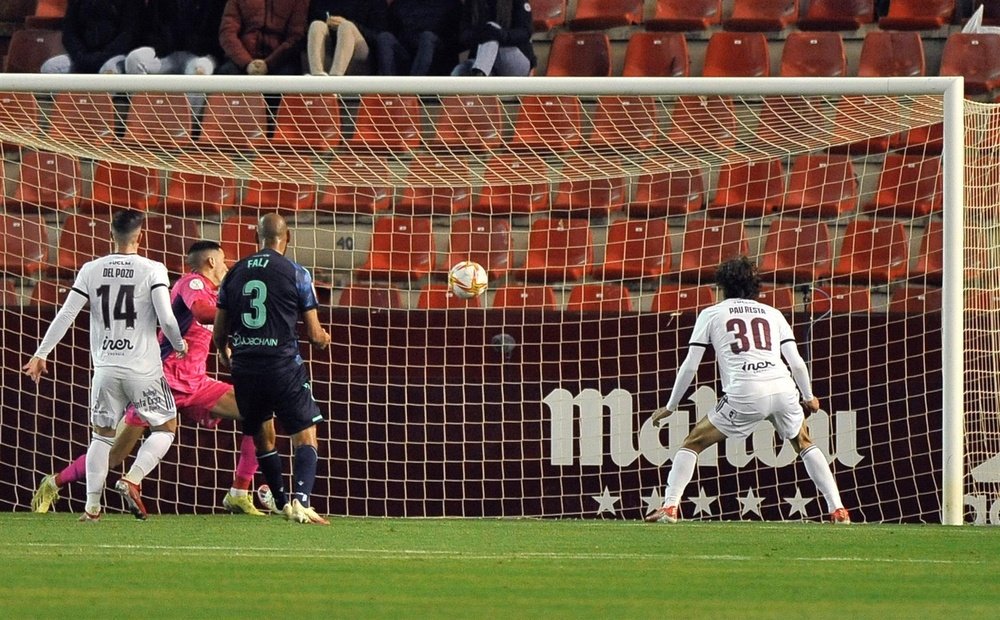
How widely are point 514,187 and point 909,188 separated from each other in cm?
285

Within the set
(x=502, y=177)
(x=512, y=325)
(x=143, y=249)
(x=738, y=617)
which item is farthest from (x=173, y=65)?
(x=738, y=617)

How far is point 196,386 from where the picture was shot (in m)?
9.32

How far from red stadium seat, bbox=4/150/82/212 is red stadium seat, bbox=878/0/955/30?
6541mm

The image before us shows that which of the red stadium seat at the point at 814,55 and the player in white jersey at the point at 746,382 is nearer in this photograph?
the player in white jersey at the point at 746,382

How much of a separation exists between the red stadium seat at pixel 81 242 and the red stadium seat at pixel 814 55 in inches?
214

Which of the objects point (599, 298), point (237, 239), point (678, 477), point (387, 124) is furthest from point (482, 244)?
point (678, 477)

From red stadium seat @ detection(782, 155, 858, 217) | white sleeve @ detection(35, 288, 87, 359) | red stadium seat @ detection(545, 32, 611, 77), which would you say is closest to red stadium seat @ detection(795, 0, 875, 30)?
red stadium seat @ detection(545, 32, 611, 77)

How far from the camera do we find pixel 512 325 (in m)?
10.5

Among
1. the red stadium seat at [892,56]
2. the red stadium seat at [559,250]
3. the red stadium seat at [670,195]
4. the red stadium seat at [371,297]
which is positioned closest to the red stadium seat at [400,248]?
the red stadium seat at [371,297]

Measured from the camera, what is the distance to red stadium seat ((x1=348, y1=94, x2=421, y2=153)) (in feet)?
36.8

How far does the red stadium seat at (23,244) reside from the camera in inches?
449

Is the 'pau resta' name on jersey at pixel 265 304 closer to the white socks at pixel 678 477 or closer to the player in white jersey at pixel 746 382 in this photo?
the player in white jersey at pixel 746 382

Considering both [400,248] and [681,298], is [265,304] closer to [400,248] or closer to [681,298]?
[400,248]

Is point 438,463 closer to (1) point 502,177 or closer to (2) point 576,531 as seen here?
(1) point 502,177
